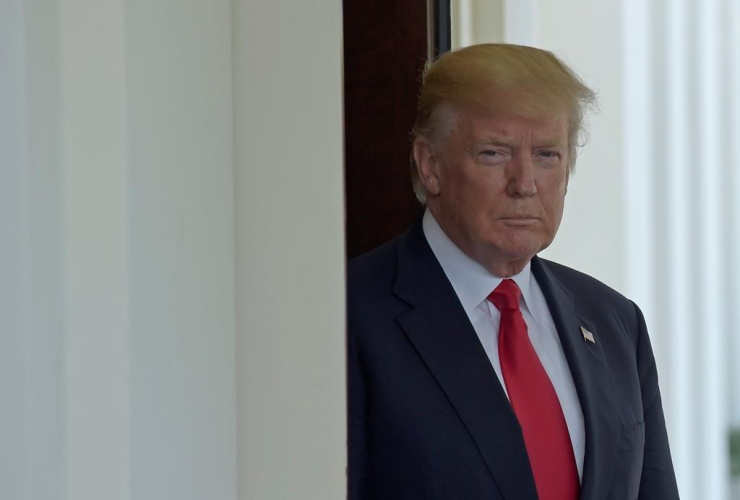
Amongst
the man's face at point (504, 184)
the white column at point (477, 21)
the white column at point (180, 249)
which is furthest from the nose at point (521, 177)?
the white column at point (180, 249)

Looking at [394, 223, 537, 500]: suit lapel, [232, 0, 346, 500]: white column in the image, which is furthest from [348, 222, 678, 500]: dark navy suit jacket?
[232, 0, 346, 500]: white column

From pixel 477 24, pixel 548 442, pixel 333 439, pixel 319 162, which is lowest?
pixel 548 442

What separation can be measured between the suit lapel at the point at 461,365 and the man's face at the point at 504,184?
6 centimetres

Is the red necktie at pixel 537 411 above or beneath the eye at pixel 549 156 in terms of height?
beneath

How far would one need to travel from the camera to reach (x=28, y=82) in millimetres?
198

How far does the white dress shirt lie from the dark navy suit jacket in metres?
0.02

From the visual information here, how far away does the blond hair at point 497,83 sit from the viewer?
103 centimetres

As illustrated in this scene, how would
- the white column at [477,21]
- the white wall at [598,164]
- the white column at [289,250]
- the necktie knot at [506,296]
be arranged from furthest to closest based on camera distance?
the white wall at [598,164] → the white column at [477,21] → the necktie knot at [506,296] → the white column at [289,250]

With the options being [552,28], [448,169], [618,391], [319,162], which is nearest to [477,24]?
[552,28]

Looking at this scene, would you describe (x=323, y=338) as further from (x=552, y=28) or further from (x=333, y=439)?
(x=552, y=28)

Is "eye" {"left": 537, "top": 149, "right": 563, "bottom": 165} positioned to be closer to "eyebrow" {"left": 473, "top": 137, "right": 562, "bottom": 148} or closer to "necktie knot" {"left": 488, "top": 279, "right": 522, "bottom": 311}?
"eyebrow" {"left": 473, "top": 137, "right": 562, "bottom": 148}

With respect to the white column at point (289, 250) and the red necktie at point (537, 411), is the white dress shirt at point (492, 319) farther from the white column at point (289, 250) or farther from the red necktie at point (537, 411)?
the white column at point (289, 250)

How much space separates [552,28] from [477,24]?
0.77 feet

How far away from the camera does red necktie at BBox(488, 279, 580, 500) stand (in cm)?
99
